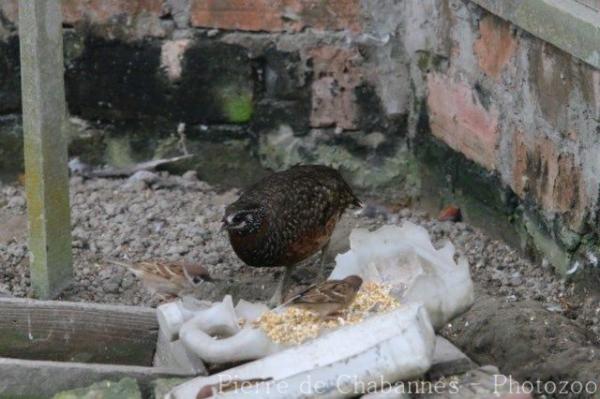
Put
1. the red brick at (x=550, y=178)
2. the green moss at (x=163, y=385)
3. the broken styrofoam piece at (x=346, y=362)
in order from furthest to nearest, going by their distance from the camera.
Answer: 1. the red brick at (x=550, y=178)
2. the green moss at (x=163, y=385)
3. the broken styrofoam piece at (x=346, y=362)

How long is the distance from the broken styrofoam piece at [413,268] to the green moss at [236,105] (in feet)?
8.12

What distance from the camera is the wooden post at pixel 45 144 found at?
5.12 metres

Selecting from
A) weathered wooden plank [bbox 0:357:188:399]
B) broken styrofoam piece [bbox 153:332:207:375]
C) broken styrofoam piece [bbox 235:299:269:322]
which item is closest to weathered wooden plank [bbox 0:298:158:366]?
broken styrofoam piece [bbox 153:332:207:375]

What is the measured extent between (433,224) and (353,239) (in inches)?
86.1

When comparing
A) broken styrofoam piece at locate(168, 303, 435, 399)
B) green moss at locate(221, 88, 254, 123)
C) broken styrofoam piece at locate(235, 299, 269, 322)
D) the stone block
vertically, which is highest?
broken styrofoam piece at locate(168, 303, 435, 399)

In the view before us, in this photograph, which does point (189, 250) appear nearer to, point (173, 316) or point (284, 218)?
point (284, 218)

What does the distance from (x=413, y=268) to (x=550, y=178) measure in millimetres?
1517

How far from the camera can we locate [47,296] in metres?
5.41

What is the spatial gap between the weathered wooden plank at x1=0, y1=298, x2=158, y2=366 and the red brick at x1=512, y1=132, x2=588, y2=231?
6.38 ft

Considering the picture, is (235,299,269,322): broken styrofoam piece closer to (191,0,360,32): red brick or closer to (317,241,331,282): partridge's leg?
(317,241,331,282): partridge's leg

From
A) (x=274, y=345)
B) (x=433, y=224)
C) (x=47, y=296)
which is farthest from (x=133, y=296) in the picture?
(x=274, y=345)

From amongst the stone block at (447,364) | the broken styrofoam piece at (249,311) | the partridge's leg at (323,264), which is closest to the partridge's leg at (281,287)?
the partridge's leg at (323,264)

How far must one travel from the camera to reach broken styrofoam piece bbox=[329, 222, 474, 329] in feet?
12.9

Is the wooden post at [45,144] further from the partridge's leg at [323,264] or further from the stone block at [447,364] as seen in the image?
the stone block at [447,364]
